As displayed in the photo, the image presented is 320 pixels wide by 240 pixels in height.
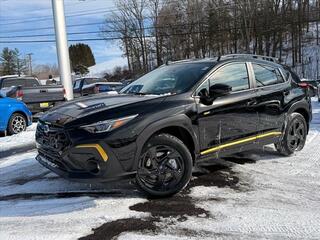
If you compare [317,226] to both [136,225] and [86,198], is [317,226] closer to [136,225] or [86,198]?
[136,225]

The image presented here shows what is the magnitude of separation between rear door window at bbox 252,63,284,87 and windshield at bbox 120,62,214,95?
89 cm

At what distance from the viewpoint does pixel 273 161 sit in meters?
6.72

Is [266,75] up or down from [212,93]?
up

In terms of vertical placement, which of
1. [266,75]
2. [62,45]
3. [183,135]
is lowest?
[183,135]

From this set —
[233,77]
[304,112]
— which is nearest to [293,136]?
[304,112]

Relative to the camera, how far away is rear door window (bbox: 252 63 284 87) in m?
6.25

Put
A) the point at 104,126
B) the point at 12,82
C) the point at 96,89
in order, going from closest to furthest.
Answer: the point at 104,126 → the point at 12,82 → the point at 96,89

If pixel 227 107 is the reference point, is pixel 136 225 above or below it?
below

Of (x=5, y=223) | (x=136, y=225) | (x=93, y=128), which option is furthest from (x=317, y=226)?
(x=5, y=223)

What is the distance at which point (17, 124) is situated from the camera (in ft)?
37.5

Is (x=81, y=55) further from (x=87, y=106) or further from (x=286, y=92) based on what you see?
(x=87, y=106)

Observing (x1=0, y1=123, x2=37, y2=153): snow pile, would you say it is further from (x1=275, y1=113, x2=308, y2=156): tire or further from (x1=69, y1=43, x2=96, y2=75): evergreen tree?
(x1=69, y1=43, x2=96, y2=75): evergreen tree

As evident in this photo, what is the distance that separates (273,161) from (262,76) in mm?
1414

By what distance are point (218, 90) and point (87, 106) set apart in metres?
1.66
